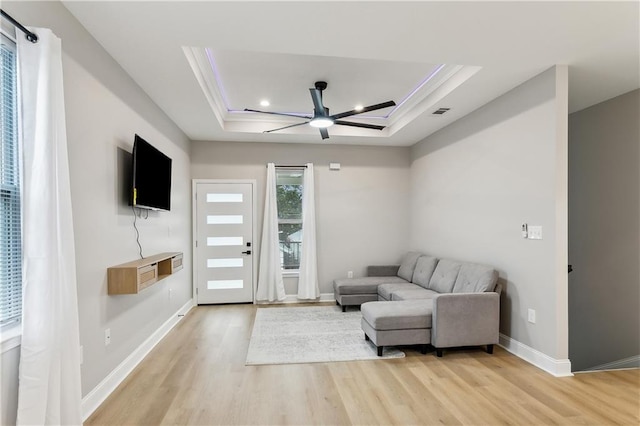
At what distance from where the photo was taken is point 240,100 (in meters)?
4.23

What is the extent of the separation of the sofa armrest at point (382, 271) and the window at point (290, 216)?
1.26 metres

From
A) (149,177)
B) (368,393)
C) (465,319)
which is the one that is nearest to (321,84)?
(149,177)

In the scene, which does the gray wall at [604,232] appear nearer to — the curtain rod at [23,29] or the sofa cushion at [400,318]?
the sofa cushion at [400,318]

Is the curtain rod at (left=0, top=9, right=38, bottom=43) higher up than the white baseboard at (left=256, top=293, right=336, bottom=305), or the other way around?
the curtain rod at (left=0, top=9, right=38, bottom=43)

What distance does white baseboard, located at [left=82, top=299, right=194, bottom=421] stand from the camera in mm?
2275

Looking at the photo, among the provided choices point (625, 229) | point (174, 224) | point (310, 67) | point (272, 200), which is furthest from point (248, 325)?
point (625, 229)

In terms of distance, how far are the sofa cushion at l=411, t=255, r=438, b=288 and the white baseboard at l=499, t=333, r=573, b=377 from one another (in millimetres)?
1225

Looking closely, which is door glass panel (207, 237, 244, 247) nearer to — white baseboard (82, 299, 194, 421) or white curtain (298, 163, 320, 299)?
white curtain (298, 163, 320, 299)

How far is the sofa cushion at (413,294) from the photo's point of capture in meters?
4.01

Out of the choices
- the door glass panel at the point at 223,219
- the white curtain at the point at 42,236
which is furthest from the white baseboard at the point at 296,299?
the white curtain at the point at 42,236

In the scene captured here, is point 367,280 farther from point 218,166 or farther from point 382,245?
point 218,166

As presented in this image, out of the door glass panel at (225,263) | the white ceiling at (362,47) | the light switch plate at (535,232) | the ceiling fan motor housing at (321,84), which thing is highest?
the ceiling fan motor housing at (321,84)

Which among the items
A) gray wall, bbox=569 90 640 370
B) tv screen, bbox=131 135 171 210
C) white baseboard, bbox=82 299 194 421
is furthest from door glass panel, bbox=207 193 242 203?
gray wall, bbox=569 90 640 370

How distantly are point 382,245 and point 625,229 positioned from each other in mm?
3235
